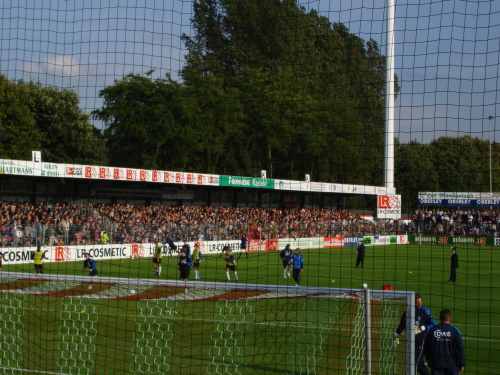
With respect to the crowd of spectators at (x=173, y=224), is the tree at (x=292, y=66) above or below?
above

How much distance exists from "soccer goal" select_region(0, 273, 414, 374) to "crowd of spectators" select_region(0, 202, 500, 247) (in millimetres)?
14665

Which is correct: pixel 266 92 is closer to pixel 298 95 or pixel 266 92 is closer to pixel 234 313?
pixel 298 95

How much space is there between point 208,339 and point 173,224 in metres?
22.7

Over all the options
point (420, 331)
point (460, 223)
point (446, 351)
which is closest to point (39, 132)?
point (460, 223)

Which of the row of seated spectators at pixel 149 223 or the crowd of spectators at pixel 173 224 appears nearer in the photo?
the row of seated spectators at pixel 149 223

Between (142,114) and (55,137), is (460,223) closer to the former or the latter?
(142,114)

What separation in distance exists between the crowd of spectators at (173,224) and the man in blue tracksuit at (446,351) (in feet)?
65.9

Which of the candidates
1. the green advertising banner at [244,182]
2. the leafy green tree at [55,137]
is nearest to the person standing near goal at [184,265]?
the leafy green tree at [55,137]

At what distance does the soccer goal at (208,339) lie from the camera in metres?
9.37

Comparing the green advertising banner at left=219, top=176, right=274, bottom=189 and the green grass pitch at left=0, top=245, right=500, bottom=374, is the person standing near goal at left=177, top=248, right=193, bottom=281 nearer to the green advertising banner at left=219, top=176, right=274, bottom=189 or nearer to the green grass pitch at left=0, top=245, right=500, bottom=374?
the green grass pitch at left=0, top=245, right=500, bottom=374

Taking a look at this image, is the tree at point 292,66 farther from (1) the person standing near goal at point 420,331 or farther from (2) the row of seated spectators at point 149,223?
(2) the row of seated spectators at point 149,223

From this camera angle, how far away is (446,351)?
25.4ft

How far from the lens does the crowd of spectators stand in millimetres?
28797

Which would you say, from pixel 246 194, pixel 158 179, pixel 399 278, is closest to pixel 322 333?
pixel 399 278
